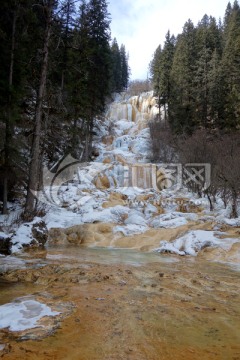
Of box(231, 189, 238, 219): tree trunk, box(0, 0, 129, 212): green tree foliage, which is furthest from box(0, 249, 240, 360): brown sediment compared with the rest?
box(231, 189, 238, 219): tree trunk

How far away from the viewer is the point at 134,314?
4547mm

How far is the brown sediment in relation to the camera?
337 centimetres

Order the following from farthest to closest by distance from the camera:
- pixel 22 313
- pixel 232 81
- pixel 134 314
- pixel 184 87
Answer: pixel 184 87 < pixel 232 81 < pixel 134 314 < pixel 22 313

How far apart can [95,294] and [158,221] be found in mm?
11598

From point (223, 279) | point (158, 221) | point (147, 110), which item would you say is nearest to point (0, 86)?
point (158, 221)

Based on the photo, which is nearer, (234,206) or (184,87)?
(234,206)

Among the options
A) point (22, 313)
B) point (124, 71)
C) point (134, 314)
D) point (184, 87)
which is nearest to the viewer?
point (22, 313)

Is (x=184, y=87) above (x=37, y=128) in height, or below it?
above

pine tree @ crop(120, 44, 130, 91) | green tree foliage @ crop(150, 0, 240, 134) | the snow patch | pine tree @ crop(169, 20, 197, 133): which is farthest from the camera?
pine tree @ crop(120, 44, 130, 91)

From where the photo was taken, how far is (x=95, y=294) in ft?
18.1

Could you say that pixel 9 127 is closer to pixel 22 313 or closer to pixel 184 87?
pixel 22 313

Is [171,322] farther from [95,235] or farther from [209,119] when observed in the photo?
[209,119]

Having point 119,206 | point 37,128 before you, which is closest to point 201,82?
point 119,206

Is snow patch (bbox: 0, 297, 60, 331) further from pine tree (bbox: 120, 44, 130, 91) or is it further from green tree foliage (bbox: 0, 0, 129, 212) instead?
pine tree (bbox: 120, 44, 130, 91)
